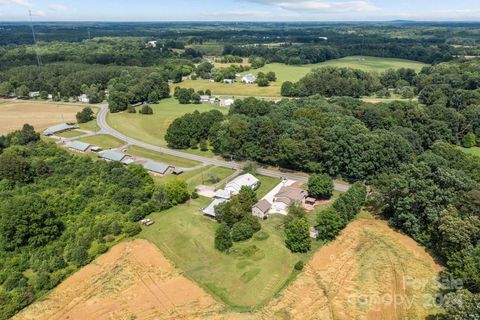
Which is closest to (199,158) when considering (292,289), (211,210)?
(211,210)

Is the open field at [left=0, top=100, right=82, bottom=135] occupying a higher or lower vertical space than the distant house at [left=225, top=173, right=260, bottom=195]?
lower

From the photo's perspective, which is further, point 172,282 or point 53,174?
point 53,174

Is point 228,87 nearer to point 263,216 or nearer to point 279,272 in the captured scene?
point 263,216

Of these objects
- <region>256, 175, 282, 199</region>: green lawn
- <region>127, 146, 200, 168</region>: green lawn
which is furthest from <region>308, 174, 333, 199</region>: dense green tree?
<region>127, 146, 200, 168</region>: green lawn

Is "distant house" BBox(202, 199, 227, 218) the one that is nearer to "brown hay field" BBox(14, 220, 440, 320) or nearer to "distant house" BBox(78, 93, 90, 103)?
"brown hay field" BBox(14, 220, 440, 320)

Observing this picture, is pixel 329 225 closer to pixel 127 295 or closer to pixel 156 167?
pixel 127 295

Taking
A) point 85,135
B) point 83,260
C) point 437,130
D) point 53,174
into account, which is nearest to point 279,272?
point 83,260

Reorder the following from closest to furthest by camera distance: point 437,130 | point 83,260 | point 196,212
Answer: point 83,260
point 196,212
point 437,130
